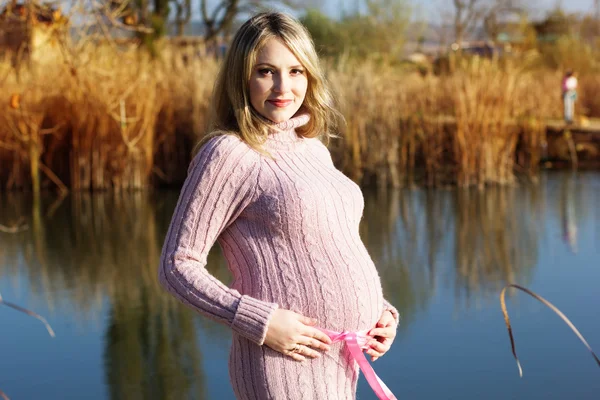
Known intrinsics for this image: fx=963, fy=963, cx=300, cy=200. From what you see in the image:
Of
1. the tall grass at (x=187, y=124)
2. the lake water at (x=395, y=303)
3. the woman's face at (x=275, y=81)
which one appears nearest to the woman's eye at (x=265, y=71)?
the woman's face at (x=275, y=81)

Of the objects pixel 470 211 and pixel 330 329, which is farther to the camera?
pixel 470 211

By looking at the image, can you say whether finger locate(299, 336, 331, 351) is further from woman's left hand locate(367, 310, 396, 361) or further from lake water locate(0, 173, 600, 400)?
lake water locate(0, 173, 600, 400)

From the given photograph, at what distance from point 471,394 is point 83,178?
7111 mm

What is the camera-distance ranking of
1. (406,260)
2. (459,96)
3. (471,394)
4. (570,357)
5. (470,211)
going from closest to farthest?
1. (471,394)
2. (570,357)
3. (406,260)
4. (470,211)
5. (459,96)

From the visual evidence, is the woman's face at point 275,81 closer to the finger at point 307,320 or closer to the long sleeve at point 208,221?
the long sleeve at point 208,221

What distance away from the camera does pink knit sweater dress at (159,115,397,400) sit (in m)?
1.72

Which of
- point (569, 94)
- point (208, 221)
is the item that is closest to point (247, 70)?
point (208, 221)

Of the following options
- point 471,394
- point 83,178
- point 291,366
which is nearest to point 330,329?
point 291,366

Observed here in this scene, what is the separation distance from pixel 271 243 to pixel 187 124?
859cm

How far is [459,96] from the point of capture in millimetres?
9234

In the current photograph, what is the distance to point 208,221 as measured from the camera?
5.66 feet

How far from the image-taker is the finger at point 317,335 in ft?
5.58

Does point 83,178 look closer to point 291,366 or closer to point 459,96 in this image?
point 459,96

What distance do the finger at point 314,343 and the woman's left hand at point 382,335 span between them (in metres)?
0.12
